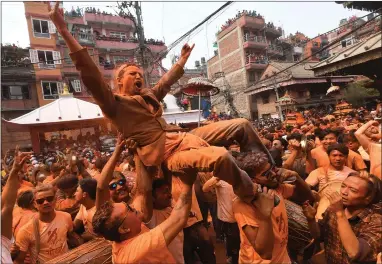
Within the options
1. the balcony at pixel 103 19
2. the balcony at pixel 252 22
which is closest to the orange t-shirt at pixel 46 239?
the balcony at pixel 252 22

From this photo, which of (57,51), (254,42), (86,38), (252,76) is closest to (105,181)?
(254,42)

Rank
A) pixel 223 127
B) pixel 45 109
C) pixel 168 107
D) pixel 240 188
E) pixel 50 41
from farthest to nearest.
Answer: pixel 50 41 → pixel 168 107 → pixel 45 109 → pixel 223 127 → pixel 240 188

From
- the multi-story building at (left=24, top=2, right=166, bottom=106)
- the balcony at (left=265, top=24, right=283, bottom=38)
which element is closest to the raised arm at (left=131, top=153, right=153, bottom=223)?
the multi-story building at (left=24, top=2, right=166, bottom=106)

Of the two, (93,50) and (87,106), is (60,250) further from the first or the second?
(93,50)

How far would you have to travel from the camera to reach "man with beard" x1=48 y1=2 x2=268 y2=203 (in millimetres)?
1916

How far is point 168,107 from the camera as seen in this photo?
19.8 metres

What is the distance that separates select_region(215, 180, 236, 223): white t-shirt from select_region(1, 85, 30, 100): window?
2557cm

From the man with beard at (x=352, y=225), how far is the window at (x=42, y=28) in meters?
30.0

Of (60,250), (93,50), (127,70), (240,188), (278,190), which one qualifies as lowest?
(60,250)

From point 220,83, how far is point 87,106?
1020 cm

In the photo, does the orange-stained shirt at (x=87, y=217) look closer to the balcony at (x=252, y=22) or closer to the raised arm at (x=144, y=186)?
the raised arm at (x=144, y=186)

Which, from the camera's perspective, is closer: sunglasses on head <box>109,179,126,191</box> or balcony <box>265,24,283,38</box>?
sunglasses on head <box>109,179,126,191</box>

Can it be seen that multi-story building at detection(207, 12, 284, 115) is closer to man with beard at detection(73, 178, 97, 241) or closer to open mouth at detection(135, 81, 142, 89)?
man with beard at detection(73, 178, 97, 241)

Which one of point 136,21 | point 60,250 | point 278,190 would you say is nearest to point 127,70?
point 278,190
